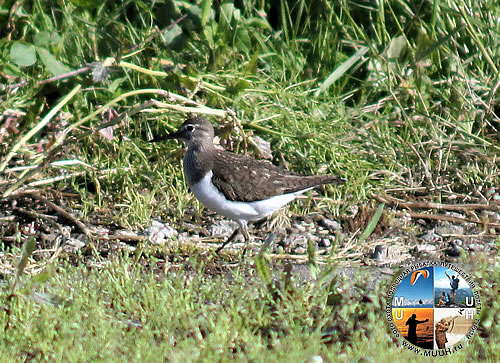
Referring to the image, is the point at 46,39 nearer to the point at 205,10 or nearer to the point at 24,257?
the point at 205,10

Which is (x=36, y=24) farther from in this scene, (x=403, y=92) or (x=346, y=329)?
(x=346, y=329)

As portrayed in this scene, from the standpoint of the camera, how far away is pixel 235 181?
18.9 ft

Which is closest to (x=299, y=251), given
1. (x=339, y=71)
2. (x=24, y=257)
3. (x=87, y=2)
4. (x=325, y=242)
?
(x=325, y=242)

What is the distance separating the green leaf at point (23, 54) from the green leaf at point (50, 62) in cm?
6

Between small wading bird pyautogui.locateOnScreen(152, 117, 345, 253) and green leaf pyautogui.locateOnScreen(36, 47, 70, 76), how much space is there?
1036mm

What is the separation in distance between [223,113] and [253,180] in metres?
0.63

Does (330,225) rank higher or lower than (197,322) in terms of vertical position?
lower

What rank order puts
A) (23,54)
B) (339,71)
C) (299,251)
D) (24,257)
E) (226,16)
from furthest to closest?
1. (339,71)
2. (226,16)
3. (23,54)
4. (299,251)
5. (24,257)

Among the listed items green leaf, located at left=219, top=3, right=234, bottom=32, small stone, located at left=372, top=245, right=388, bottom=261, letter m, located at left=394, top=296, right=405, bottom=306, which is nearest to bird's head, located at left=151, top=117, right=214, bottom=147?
green leaf, located at left=219, top=3, right=234, bottom=32

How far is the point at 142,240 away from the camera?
550 cm

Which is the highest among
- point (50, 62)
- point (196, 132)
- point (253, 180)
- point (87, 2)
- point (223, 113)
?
point (87, 2)

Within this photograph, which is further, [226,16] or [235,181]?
[226,16]

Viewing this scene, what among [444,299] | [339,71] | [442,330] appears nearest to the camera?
[442,330]

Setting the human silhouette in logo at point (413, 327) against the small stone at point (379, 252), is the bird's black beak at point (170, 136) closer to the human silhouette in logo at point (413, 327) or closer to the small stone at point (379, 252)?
the small stone at point (379, 252)
